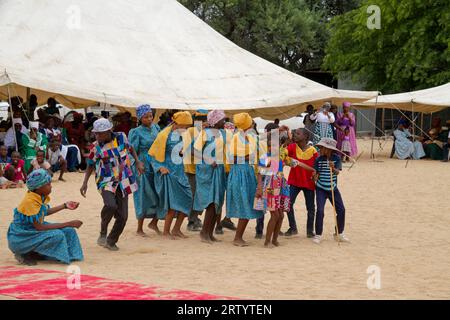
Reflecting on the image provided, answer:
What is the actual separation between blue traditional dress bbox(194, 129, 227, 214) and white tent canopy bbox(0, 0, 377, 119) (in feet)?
25.0

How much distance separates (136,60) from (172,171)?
9.44m

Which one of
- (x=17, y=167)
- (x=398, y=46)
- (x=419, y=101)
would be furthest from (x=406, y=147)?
(x=17, y=167)

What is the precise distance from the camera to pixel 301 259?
27.4ft

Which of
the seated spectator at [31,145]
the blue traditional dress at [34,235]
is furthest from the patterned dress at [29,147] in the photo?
the blue traditional dress at [34,235]

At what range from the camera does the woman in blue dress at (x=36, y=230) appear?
7.66 meters

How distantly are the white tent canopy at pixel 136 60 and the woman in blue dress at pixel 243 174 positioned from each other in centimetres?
801

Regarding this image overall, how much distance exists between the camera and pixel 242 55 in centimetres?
2042

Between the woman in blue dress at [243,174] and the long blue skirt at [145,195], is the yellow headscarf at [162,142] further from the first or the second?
the woman in blue dress at [243,174]

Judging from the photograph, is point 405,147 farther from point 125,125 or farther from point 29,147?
point 29,147

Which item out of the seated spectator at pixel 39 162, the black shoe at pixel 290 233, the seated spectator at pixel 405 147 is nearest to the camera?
the black shoe at pixel 290 233

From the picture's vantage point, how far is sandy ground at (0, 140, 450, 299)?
6.81 metres

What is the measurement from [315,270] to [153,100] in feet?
33.4
